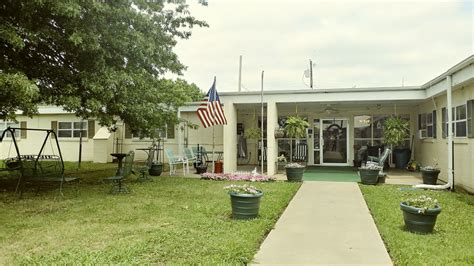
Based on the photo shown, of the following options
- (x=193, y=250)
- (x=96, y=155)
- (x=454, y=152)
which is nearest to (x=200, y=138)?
(x=96, y=155)

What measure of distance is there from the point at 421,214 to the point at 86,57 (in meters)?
7.67

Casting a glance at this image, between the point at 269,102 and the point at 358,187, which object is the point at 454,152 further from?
the point at 269,102

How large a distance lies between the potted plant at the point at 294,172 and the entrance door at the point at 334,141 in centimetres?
592

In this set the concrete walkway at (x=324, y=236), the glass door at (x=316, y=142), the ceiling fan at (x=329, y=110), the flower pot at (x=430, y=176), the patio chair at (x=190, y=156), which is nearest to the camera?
the concrete walkway at (x=324, y=236)

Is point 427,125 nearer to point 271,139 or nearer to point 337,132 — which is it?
point 337,132

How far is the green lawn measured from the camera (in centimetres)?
466

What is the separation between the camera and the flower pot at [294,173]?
1161 centimetres

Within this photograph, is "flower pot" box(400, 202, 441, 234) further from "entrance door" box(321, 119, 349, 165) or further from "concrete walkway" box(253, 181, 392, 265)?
"entrance door" box(321, 119, 349, 165)

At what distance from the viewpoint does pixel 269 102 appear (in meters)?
13.9

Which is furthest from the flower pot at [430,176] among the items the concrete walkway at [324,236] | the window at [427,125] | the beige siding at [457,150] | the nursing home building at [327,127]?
the concrete walkway at [324,236]

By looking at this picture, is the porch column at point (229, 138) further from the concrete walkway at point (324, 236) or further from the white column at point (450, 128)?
the white column at point (450, 128)

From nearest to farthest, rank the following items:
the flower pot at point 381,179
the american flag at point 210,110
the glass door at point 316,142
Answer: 1. the flower pot at point 381,179
2. the american flag at point 210,110
3. the glass door at point 316,142

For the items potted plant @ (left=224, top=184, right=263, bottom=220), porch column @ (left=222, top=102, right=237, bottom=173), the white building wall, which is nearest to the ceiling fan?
porch column @ (left=222, top=102, right=237, bottom=173)

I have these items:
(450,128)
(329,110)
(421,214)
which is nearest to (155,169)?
(329,110)
